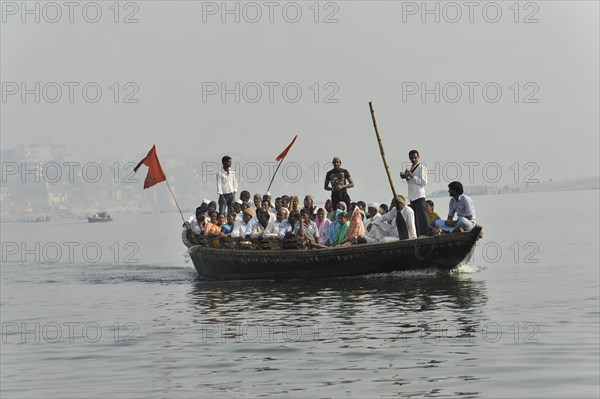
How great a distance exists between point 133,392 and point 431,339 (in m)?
5.31

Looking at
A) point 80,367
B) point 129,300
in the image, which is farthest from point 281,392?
point 129,300

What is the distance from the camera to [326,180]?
27.6 meters

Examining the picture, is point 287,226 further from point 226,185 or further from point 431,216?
point 226,185

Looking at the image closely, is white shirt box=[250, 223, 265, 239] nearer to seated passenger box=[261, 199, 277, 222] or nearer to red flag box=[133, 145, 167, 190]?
seated passenger box=[261, 199, 277, 222]

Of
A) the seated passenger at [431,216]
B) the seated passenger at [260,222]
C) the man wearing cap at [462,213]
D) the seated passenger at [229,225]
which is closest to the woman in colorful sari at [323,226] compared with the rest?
the seated passenger at [260,222]

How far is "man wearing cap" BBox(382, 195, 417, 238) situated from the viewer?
2494 centimetres

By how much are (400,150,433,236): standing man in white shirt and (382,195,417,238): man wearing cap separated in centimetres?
21

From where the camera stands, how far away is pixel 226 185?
99.5 ft

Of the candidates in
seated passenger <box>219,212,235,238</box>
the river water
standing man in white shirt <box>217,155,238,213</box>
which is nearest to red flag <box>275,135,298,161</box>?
standing man in white shirt <box>217,155,238,213</box>

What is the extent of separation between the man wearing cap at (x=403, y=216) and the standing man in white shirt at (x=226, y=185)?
5.87 meters

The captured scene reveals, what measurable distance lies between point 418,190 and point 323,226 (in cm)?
314

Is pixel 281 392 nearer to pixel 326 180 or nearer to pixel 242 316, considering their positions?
pixel 242 316

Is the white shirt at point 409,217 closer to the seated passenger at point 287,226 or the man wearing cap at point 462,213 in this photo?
the man wearing cap at point 462,213

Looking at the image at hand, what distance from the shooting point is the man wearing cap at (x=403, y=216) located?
2494cm
